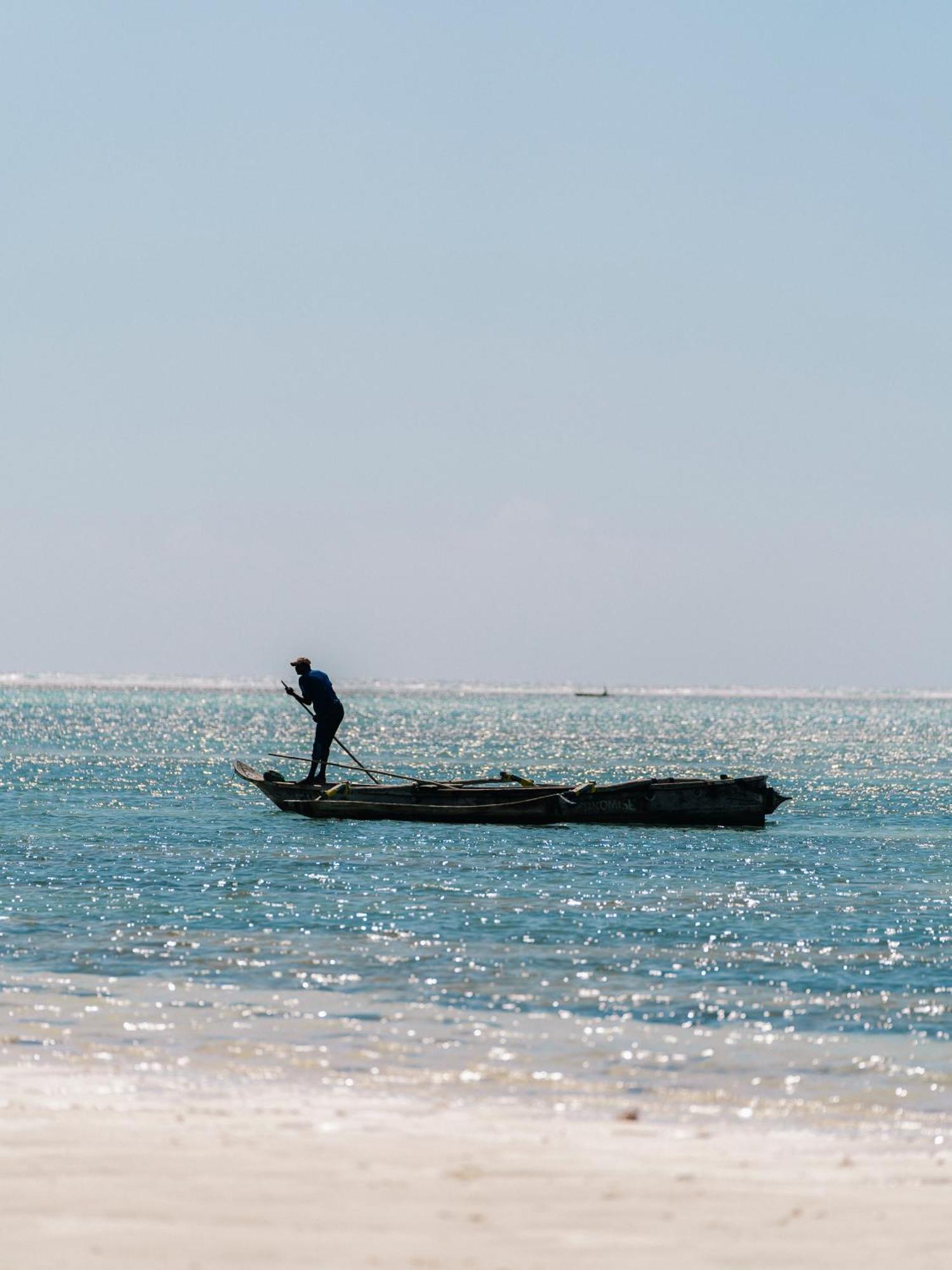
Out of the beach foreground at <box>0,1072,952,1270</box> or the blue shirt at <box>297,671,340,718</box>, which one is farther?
the blue shirt at <box>297,671,340,718</box>

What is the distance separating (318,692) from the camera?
101 ft

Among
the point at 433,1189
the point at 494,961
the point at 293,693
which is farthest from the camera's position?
the point at 293,693

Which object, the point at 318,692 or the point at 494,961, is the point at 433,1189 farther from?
the point at 318,692

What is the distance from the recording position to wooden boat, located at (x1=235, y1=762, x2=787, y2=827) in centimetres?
3120

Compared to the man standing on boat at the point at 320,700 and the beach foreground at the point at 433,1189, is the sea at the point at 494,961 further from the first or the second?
the man standing on boat at the point at 320,700

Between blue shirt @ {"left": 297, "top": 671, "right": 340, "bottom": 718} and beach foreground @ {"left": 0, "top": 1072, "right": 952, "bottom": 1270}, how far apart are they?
21.6m

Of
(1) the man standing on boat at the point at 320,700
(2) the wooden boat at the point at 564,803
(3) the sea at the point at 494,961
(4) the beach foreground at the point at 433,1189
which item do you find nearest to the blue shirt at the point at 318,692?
(1) the man standing on boat at the point at 320,700

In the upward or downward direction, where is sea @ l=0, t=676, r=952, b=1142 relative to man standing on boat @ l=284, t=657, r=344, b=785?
downward

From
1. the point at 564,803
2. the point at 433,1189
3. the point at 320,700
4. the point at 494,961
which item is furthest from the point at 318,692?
the point at 433,1189

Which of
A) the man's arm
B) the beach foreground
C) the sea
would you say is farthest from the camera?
the man's arm

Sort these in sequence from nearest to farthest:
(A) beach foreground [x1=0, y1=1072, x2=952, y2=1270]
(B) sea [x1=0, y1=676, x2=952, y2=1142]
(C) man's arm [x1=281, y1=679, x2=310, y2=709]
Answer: (A) beach foreground [x1=0, y1=1072, x2=952, y2=1270], (B) sea [x1=0, y1=676, x2=952, y2=1142], (C) man's arm [x1=281, y1=679, x2=310, y2=709]

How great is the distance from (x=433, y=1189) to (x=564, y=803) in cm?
2415

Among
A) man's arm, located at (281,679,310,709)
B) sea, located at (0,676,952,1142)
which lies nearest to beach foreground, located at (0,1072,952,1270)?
sea, located at (0,676,952,1142)

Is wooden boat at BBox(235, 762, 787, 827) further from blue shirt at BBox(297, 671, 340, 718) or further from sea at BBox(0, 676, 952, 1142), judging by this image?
blue shirt at BBox(297, 671, 340, 718)
